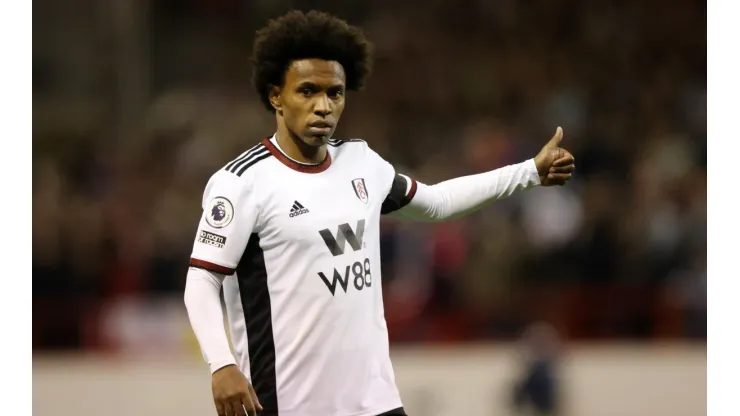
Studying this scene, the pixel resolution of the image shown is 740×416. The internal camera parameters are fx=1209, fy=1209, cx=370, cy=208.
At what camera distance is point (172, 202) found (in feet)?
41.4

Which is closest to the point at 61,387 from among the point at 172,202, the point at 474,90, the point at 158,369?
the point at 158,369

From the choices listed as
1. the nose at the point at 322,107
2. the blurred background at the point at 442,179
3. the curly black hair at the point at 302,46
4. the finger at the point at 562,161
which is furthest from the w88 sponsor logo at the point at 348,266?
the blurred background at the point at 442,179

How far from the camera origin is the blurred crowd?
11680mm

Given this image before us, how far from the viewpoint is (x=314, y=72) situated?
488 centimetres

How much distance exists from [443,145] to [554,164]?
850 centimetres

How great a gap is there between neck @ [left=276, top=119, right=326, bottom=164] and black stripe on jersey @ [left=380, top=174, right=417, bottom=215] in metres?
0.41

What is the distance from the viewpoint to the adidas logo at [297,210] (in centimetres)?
472

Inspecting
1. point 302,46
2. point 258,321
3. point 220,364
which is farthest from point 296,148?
point 220,364

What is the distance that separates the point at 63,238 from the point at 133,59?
135 inches

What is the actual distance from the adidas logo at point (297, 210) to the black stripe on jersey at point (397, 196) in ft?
1.74

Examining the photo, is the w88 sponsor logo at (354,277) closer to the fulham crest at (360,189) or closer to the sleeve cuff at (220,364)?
the fulham crest at (360,189)

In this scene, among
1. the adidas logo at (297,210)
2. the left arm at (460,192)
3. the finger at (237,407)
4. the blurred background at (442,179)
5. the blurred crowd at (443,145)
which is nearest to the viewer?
the finger at (237,407)

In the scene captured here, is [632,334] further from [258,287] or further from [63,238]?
[258,287]

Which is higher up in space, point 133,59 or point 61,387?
point 133,59
